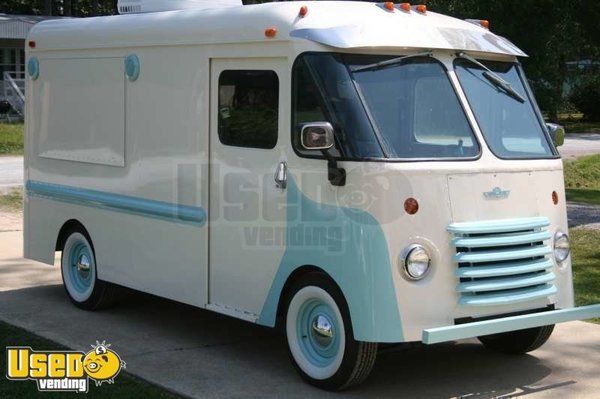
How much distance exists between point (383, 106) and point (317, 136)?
1.71ft

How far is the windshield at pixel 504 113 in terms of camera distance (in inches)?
256

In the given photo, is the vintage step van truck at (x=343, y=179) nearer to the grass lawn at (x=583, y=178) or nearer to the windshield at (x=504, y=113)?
the windshield at (x=504, y=113)

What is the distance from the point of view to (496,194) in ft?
20.5

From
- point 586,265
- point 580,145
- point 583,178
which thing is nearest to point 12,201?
point 586,265

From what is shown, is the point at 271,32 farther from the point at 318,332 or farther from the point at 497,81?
the point at 318,332

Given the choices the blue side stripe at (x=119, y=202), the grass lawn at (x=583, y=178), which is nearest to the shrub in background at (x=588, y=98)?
the grass lawn at (x=583, y=178)

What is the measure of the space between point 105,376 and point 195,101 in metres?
2.10

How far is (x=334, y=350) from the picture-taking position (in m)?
6.21

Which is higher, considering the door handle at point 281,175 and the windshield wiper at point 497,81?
the windshield wiper at point 497,81

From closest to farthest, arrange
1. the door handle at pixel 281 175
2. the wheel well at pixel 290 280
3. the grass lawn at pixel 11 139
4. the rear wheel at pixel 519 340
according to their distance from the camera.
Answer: the wheel well at pixel 290 280 < the door handle at pixel 281 175 < the rear wheel at pixel 519 340 < the grass lawn at pixel 11 139

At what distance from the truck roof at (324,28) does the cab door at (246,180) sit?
0.77 ft

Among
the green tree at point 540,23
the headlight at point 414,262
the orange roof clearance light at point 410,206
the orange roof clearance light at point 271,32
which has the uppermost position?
the green tree at point 540,23

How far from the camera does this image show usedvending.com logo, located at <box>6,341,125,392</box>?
20.7 feet

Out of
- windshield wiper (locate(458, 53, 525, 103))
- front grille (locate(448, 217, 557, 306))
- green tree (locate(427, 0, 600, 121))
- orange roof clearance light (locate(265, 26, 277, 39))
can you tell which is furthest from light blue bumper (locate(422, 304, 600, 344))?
green tree (locate(427, 0, 600, 121))
